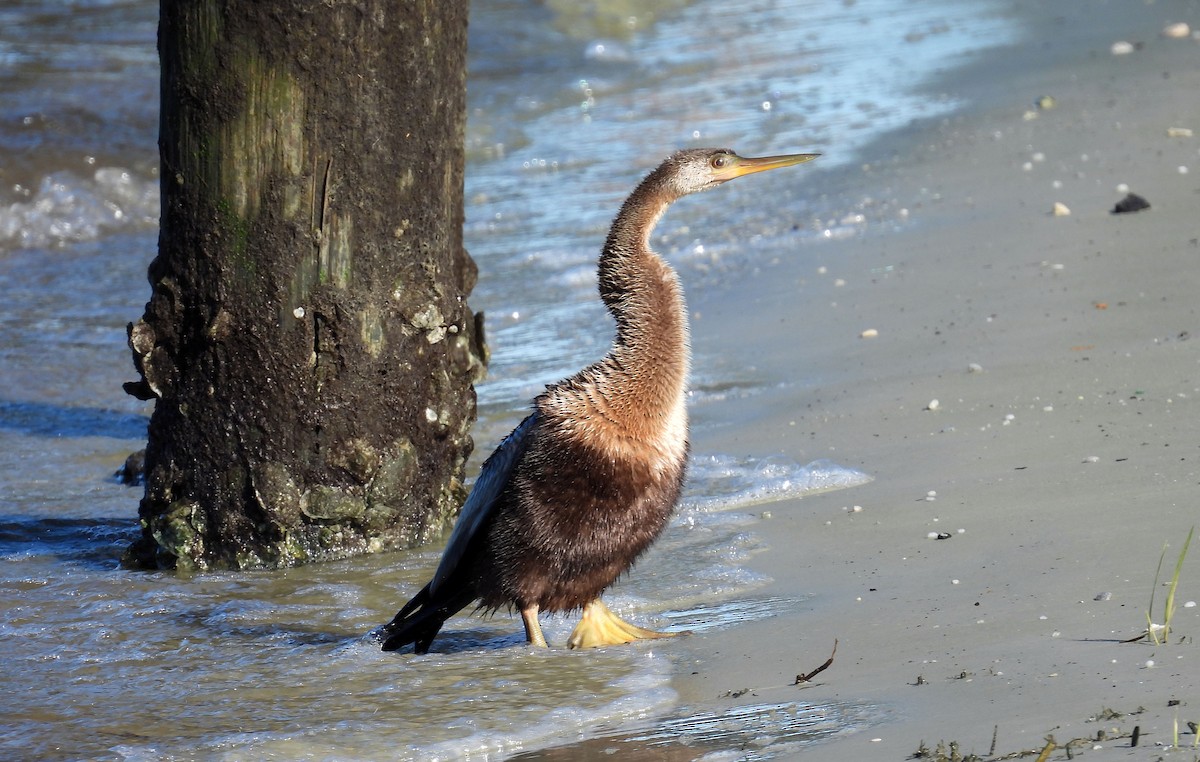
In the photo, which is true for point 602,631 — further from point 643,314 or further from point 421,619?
point 643,314

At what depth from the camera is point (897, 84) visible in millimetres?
14680

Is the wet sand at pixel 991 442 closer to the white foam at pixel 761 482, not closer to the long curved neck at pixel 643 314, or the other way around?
the white foam at pixel 761 482

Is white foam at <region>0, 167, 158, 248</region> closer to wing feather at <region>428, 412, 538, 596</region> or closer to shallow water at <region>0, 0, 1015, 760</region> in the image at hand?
shallow water at <region>0, 0, 1015, 760</region>

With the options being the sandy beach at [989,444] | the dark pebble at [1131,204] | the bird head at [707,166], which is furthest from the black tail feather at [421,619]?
the dark pebble at [1131,204]

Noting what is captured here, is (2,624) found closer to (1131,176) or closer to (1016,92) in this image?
(1131,176)

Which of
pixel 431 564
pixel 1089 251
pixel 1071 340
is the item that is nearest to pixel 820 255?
pixel 1089 251

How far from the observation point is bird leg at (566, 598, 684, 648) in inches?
185

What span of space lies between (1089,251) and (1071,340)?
4.31ft

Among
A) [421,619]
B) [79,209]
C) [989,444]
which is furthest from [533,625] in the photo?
[79,209]

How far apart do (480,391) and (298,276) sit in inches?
91.7

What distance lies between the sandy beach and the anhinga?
411 millimetres

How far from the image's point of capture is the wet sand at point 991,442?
3723 millimetres

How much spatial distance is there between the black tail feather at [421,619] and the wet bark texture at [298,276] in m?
1.01

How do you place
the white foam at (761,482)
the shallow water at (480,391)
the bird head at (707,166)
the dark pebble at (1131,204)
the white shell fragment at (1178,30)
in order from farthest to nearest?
the white shell fragment at (1178,30)
the dark pebble at (1131,204)
the white foam at (761,482)
the bird head at (707,166)
the shallow water at (480,391)
